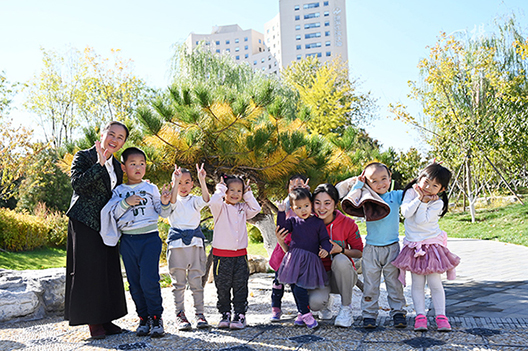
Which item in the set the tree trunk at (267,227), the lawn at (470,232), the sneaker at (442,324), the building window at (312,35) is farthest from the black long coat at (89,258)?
the building window at (312,35)

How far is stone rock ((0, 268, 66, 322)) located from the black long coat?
1196 millimetres

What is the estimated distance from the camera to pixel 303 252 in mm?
3475

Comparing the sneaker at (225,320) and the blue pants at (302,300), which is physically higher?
the blue pants at (302,300)

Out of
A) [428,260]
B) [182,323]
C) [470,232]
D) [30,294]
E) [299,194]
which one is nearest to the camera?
[428,260]

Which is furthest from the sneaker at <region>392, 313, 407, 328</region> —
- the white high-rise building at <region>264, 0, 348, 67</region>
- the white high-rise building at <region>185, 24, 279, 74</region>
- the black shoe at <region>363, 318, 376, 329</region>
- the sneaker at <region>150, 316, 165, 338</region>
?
the white high-rise building at <region>185, 24, 279, 74</region>

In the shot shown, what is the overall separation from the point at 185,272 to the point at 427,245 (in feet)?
6.12

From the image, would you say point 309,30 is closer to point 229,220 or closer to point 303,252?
point 229,220

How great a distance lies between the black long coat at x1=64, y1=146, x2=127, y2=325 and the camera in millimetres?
3234

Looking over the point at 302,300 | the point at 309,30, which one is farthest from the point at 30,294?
the point at 309,30

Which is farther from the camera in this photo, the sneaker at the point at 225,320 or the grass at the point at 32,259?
the grass at the point at 32,259

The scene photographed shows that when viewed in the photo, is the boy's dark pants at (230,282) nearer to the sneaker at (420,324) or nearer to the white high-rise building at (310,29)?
the sneaker at (420,324)

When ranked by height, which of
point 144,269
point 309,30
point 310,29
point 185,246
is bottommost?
point 144,269

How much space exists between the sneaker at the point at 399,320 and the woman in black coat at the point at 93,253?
2.02 m

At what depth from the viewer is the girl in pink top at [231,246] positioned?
11.5 ft
